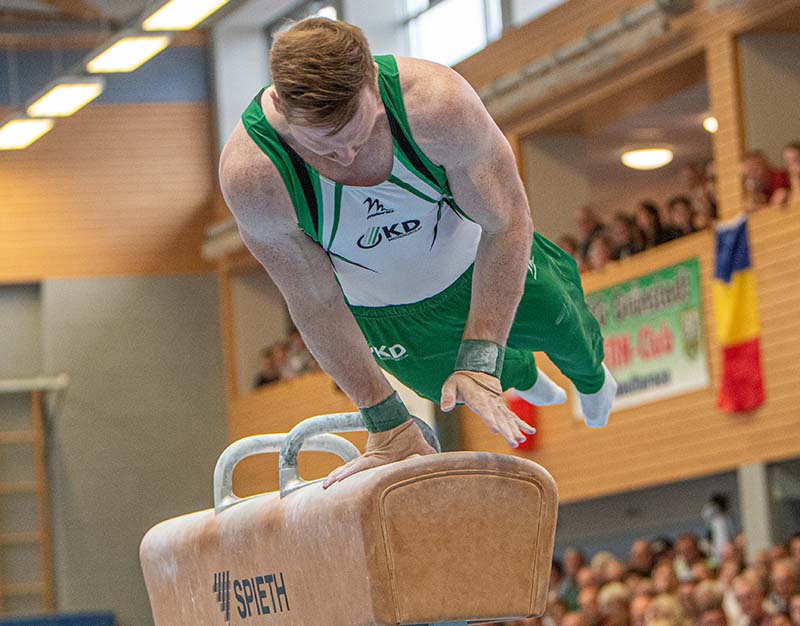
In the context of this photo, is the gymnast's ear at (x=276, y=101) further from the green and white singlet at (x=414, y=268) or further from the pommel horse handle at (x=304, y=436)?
the pommel horse handle at (x=304, y=436)

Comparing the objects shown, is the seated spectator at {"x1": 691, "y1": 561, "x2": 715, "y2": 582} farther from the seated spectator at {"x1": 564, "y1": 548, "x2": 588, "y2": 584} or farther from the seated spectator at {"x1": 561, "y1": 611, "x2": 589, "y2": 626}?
the seated spectator at {"x1": 564, "y1": 548, "x2": 588, "y2": 584}

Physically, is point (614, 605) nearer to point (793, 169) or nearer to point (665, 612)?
point (665, 612)

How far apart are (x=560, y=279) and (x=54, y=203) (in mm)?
14387

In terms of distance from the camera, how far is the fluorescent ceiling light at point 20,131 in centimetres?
1311

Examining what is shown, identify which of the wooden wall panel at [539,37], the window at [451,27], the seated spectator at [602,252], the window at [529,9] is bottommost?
the seated spectator at [602,252]

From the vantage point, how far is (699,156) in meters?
15.7

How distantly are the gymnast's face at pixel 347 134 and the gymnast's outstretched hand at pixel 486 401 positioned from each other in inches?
21.5

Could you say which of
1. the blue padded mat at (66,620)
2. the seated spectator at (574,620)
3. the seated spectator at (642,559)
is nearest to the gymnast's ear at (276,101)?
the seated spectator at (574,620)

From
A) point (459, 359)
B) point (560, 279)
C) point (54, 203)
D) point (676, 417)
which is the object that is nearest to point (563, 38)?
point (676, 417)

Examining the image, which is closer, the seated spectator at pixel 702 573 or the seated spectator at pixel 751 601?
the seated spectator at pixel 751 601

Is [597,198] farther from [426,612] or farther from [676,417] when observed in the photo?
[426,612]

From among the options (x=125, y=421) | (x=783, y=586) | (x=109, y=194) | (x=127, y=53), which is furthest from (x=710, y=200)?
(x=125, y=421)

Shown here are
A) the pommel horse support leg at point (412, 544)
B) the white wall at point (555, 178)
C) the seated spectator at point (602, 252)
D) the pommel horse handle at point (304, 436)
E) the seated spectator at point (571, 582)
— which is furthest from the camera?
the white wall at point (555, 178)

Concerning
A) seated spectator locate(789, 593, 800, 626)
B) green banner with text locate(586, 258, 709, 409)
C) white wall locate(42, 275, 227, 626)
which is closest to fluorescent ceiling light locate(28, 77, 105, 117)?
green banner with text locate(586, 258, 709, 409)
